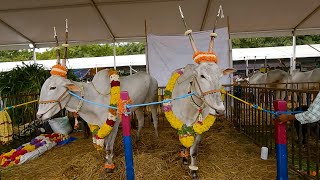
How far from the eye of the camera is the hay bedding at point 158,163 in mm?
3660

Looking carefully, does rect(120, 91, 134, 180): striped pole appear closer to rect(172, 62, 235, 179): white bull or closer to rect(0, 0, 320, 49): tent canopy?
rect(172, 62, 235, 179): white bull

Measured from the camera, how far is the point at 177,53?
712 cm

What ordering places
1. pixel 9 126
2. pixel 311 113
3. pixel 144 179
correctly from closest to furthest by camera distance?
1. pixel 311 113
2. pixel 144 179
3. pixel 9 126

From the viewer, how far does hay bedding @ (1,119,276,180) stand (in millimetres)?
3660

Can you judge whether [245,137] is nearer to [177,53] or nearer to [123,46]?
[177,53]

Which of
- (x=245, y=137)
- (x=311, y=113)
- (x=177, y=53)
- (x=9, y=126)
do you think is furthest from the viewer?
(x=177, y=53)

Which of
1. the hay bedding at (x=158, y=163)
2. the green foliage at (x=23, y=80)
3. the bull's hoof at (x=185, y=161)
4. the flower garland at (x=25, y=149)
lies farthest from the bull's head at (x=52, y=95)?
the green foliage at (x=23, y=80)

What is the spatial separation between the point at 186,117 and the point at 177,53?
376cm

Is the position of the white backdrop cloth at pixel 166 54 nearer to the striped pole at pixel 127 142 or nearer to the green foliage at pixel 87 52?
the striped pole at pixel 127 142

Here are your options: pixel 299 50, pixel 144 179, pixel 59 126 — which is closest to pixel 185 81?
pixel 144 179

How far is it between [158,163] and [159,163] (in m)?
0.01

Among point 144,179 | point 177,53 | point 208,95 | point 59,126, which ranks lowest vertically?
point 144,179

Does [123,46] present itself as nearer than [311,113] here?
No

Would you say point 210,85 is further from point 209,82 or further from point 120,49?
point 120,49
